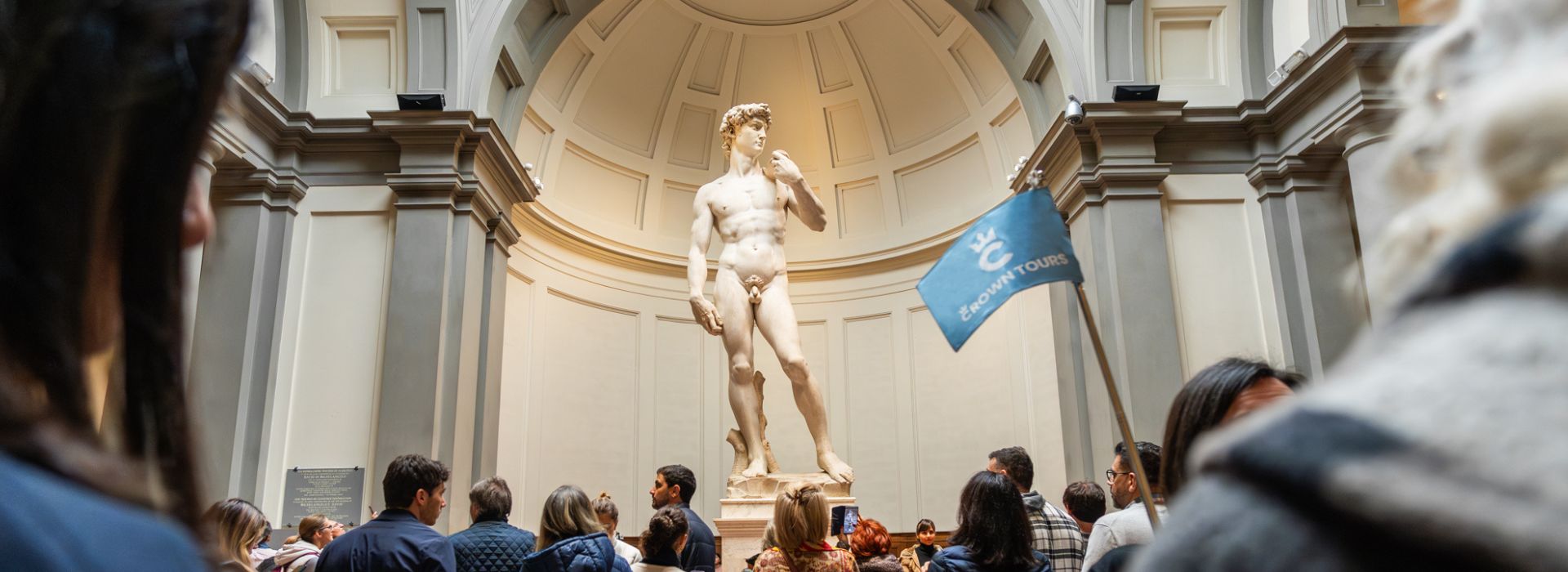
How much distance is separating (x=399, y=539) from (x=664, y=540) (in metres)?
0.87

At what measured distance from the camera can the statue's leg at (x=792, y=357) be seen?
23.3ft

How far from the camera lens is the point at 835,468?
6.92 metres

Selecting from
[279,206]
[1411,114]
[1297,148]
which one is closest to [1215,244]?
[1297,148]

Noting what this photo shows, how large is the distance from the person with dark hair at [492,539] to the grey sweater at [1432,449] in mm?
3418

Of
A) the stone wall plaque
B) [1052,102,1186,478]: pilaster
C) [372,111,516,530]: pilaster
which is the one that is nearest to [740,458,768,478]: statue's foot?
[372,111,516,530]: pilaster

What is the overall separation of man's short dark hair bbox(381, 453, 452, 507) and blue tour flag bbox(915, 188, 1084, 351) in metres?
1.65

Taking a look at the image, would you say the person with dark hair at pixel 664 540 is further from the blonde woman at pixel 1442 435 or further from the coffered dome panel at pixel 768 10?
the coffered dome panel at pixel 768 10

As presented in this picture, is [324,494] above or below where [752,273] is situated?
below

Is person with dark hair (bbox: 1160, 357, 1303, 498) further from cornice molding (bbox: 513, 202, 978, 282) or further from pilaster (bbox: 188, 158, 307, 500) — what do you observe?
cornice molding (bbox: 513, 202, 978, 282)

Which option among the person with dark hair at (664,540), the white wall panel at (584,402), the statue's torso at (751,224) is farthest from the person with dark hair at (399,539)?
the white wall panel at (584,402)

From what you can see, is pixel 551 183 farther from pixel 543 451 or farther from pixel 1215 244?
pixel 1215 244

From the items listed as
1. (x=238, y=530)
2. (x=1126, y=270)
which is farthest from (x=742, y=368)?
(x=238, y=530)

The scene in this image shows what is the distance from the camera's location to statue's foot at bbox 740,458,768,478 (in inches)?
271

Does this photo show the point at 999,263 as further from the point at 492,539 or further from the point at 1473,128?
the point at 492,539
